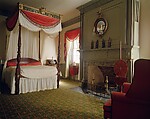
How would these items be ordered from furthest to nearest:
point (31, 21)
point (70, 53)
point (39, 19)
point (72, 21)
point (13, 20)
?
point (70, 53) → point (72, 21) → point (13, 20) → point (39, 19) → point (31, 21)

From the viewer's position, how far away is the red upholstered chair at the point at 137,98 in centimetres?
157

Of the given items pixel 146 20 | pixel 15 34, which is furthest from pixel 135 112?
pixel 15 34

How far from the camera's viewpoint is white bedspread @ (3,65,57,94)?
3.97 meters

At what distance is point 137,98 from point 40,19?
357 centimetres

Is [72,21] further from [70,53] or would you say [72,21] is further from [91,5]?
[91,5]

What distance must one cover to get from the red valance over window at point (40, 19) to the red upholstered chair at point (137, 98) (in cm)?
327

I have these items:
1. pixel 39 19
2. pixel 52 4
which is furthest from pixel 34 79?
pixel 52 4

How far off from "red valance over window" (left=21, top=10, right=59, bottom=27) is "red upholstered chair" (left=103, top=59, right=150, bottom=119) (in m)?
3.27

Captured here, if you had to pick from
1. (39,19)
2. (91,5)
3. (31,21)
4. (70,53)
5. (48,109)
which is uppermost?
(91,5)

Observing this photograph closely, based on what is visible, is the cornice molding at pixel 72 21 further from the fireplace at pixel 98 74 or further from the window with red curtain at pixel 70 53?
the fireplace at pixel 98 74

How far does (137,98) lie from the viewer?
5.35ft

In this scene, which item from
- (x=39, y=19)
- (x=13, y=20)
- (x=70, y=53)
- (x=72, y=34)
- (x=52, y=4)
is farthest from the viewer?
(x=70, y=53)

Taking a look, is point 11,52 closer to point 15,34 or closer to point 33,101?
point 15,34

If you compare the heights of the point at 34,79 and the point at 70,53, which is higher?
the point at 70,53
